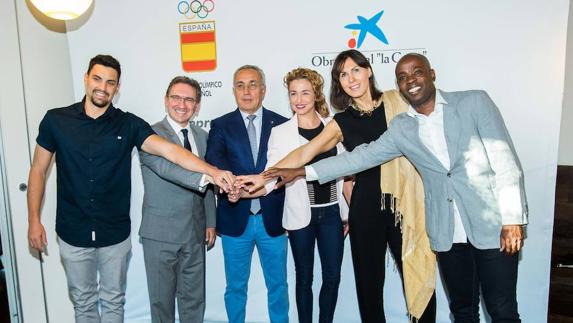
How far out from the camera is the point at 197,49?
10.6 ft

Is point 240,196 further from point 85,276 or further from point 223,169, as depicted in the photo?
point 85,276

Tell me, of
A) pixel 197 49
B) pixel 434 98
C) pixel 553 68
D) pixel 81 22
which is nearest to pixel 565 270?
pixel 553 68

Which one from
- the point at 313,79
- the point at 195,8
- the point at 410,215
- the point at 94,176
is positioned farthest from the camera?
the point at 195,8

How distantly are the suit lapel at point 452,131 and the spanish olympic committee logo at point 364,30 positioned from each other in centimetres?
115

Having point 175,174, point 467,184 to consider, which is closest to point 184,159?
point 175,174

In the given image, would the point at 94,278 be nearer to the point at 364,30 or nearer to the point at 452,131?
the point at 452,131

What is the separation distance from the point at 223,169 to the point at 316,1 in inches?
55.6

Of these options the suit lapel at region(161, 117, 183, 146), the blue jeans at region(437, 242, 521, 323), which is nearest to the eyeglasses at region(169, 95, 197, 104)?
the suit lapel at region(161, 117, 183, 146)

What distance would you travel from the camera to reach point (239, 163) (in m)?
2.71

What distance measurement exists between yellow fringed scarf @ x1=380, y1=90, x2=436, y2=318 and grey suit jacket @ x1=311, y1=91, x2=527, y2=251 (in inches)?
7.7

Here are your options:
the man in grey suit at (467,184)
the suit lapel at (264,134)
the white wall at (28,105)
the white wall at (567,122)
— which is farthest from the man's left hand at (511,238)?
the white wall at (28,105)

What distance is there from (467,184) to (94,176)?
6.65ft

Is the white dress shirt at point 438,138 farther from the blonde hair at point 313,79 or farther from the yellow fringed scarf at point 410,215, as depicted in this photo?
the blonde hair at point 313,79

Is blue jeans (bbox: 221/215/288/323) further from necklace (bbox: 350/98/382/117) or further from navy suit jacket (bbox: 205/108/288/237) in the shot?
necklace (bbox: 350/98/382/117)
